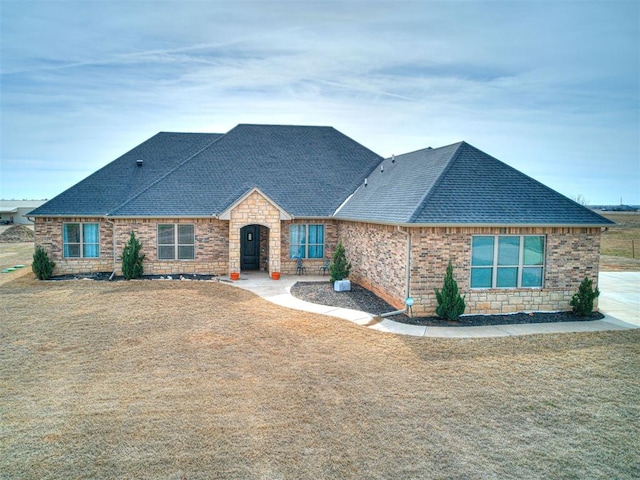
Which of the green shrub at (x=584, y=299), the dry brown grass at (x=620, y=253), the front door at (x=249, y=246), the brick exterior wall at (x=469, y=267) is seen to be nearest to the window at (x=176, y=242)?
the front door at (x=249, y=246)

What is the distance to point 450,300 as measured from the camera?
13.5 meters

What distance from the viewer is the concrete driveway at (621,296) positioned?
48.5 ft

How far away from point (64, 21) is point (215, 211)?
8.83 m

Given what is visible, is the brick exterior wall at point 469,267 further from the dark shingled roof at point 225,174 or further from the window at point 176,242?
the window at point 176,242

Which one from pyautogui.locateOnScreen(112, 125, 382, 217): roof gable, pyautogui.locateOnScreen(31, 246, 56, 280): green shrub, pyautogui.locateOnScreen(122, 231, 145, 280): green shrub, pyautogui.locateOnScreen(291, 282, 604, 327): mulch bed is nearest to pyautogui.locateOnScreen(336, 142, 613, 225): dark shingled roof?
pyautogui.locateOnScreen(291, 282, 604, 327): mulch bed

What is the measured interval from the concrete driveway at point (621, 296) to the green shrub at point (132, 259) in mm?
17927

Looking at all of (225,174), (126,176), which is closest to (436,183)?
(225,174)

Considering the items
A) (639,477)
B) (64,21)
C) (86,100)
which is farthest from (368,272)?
(86,100)

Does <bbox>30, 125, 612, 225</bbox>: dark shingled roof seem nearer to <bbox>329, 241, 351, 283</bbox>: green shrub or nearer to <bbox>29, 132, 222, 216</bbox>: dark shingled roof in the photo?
<bbox>29, 132, 222, 216</bbox>: dark shingled roof

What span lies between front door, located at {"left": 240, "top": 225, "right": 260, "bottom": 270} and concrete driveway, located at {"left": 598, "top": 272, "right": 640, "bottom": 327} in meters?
14.6

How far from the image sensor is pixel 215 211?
810 inches

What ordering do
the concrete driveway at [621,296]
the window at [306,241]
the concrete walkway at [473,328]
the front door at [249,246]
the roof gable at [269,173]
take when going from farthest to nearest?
the front door at [249,246], the window at [306,241], the roof gable at [269,173], the concrete driveway at [621,296], the concrete walkway at [473,328]

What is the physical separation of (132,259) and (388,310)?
37.6 feet

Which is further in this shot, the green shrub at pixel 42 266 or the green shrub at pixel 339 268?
the green shrub at pixel 42 266
